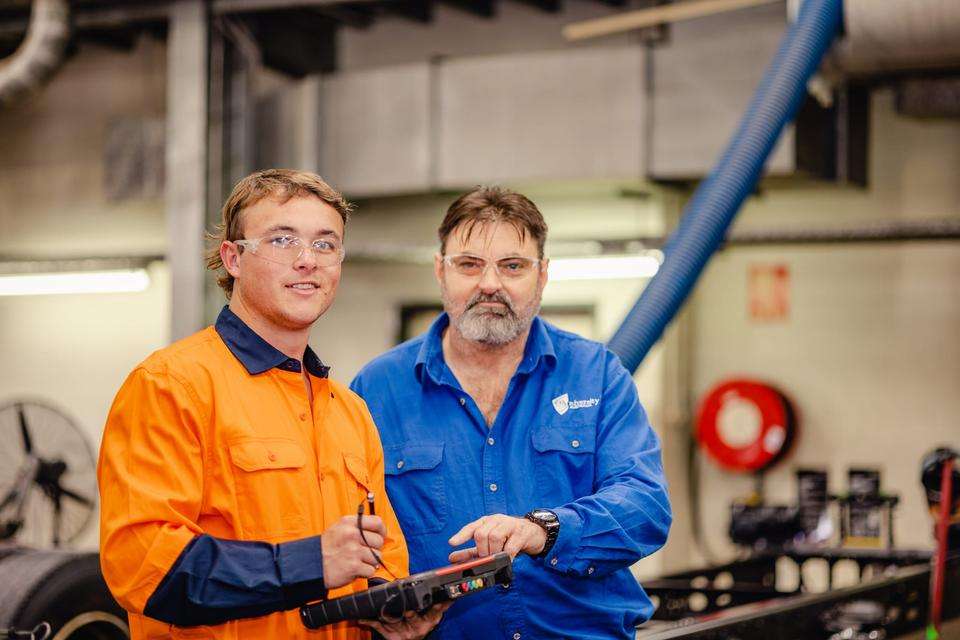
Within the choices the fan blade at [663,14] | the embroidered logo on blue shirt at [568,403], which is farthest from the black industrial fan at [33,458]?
the fan blade at [663,14]

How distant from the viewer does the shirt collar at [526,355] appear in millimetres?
2922

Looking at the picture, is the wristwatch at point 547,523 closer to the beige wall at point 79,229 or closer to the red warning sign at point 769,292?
the red warning sign at point 769,292

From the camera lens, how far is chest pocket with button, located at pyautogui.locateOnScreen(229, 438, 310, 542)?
2176 mm

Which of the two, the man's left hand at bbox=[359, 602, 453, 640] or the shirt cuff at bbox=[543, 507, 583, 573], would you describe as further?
the shirt cuff at bbox=[543, 507, 583, 573]

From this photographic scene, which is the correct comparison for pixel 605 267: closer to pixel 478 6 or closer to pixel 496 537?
pixel 478 6

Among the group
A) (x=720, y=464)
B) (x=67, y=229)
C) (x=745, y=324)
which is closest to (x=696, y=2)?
(x=745, y=324)

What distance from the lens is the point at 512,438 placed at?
283cm

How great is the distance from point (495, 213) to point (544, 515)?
70cm

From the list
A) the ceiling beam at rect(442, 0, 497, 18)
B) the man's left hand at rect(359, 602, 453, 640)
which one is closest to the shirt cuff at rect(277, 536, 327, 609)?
the man's left hand at rect(359, 602, 453, 640)

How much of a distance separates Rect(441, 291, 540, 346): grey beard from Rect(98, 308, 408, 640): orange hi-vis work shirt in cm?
53

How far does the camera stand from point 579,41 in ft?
31.2

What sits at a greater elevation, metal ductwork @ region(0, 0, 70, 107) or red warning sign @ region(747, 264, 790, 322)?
metal ductwork @ region(0, 0, 70, 107)

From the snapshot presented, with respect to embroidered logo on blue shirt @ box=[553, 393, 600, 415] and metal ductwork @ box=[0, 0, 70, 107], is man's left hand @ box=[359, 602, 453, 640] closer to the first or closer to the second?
embroidered logo on blue shirt @ box=[553, 393, 600, 415]

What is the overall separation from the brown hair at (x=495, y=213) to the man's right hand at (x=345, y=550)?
98cm
